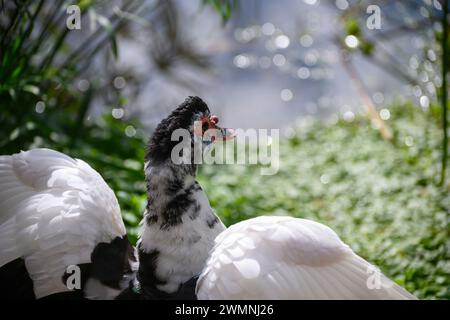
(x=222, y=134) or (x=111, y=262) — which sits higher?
(x=222, y=134)

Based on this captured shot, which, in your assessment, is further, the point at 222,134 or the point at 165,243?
the point at 222,134

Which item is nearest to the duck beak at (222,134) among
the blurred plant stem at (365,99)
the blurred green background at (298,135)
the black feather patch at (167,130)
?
the black feather patch at (167,130)

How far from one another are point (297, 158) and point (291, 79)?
117cm

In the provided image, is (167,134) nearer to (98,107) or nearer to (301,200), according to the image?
(301,200)

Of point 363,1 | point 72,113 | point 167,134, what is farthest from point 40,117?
point 363,1

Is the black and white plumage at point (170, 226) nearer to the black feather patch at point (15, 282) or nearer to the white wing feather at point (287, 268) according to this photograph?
the white wing feather at point (287, 268)

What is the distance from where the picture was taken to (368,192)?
126 inches

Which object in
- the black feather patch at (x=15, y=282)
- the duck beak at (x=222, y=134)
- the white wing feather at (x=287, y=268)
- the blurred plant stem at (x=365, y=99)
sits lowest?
the black feather patch at (x=15, y=282)

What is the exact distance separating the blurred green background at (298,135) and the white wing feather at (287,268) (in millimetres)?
846

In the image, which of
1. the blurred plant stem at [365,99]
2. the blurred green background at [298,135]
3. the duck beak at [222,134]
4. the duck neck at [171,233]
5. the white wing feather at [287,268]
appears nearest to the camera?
the white wing feather at [287,268]

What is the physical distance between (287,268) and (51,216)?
0.72 metres

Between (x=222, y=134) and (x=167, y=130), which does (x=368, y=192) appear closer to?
(x=222, y=134)

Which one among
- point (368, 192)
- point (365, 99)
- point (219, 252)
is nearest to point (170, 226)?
point (219, 252)

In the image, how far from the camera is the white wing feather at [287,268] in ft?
4.11
